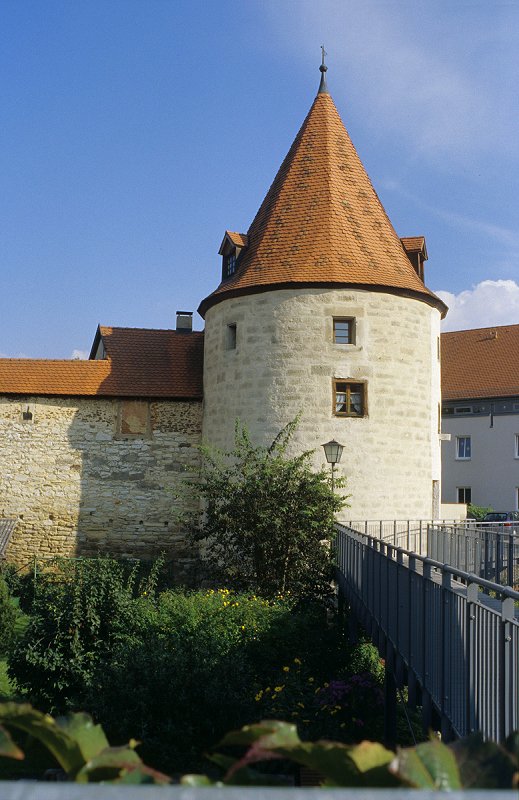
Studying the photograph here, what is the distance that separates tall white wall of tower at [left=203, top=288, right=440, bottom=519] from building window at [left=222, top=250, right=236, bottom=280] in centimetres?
188

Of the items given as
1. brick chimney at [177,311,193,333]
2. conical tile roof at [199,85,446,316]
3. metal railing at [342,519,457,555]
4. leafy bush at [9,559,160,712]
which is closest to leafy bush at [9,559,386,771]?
leafy bush at [9,559,160,712]

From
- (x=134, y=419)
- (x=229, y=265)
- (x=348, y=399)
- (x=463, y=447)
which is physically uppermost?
(x=229, y=265)

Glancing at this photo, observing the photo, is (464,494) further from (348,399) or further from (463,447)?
(348,399)

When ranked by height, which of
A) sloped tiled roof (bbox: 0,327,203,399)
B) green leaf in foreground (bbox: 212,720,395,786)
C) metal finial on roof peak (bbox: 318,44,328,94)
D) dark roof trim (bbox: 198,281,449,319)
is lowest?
green leaf in foreground (bbox: 212,720,395,786)

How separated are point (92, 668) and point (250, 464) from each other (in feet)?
25.5

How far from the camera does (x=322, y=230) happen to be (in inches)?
902

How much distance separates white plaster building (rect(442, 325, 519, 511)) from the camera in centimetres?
4103

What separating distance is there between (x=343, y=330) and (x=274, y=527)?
5767mm

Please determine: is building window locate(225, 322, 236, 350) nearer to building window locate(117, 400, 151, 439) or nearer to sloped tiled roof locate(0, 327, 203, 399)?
sloped tiled roof locate(0, 327, 203, 399)

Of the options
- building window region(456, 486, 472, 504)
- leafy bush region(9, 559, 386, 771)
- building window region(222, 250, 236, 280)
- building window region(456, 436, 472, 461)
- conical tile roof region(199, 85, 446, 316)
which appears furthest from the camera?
building window region(456, 436, 472, 461)

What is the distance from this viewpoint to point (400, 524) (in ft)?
70.2

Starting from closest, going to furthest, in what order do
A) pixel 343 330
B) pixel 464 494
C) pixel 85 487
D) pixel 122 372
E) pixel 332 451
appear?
pixel 332 451, pixel 343 330, pixel 85 487, pixel 122 372, pixel 464 494

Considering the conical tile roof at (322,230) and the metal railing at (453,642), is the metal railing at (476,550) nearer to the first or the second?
the metal railing at (453,642)

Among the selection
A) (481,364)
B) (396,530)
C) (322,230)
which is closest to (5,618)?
(396,530)
